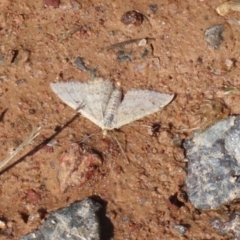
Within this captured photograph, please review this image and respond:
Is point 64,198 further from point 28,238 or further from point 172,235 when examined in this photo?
point 172,235

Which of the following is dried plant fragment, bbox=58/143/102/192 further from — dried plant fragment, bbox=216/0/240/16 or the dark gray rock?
dried plant fragment, bbox=216/0/240/16

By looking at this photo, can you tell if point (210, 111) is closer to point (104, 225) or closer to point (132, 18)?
point (132, 18)

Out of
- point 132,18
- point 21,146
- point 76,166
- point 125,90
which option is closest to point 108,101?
point 125,90

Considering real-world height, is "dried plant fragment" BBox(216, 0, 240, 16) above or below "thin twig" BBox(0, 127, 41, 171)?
above

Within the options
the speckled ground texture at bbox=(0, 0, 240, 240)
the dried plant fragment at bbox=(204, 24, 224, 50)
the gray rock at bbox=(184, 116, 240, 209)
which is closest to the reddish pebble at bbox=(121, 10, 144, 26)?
the speckled ground texture at bbox=(0, 0, 240, 240)

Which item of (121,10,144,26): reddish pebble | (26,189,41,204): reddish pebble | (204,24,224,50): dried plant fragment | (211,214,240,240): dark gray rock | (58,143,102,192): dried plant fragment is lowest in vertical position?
(211,214,240,240): dark gray rock

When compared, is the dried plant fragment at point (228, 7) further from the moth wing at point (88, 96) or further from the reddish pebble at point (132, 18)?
the moth wing at point (88, 96)

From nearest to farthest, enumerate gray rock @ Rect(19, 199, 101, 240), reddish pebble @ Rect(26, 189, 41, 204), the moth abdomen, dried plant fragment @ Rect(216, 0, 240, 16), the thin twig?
gray rock @ Rect(19, 199, 101, 240), the thin twig, reddish pebble @ Rect(26, 189, 41, 204), the moth abdomen, dried plant fragment @ Rect(216, 0, 240, 16)
